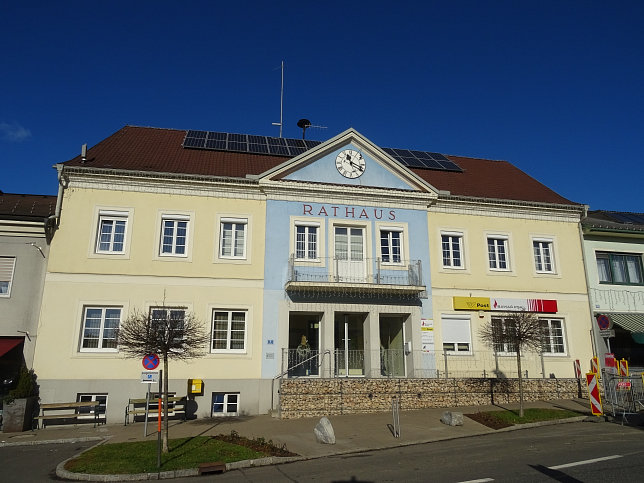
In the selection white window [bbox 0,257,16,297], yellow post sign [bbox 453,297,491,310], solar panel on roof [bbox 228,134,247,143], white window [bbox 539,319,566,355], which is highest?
solar panel on roof [bbox 228,134,247,143]

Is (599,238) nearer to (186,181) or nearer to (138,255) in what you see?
(186,181)

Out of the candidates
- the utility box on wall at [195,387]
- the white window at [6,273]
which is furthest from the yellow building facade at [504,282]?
the white window at [6,273]

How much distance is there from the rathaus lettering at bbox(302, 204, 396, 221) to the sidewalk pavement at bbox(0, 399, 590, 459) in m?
7.74

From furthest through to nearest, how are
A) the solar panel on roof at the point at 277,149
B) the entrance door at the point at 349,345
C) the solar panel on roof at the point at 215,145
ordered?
the solar panel on roof at the point at 277,149 → the solar panel on roof at the point at 215,145 → the entrance door at the point at 349,345

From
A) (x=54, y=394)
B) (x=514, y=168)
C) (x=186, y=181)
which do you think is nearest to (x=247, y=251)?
(x=186, y=181)

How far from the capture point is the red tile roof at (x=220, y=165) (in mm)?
19375

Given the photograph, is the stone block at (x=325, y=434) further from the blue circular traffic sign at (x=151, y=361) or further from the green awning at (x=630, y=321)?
the green awning at (x=630, y=321)

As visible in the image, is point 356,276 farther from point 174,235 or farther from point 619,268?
point 619,268

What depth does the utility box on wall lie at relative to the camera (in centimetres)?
1688

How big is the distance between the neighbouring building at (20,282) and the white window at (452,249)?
15.4 m

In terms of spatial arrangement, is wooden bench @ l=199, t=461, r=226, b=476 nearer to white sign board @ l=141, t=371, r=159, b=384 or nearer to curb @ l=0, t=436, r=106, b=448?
white sign board @ l=141, t=371, r=159, b=384

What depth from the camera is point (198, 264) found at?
18.4 metres

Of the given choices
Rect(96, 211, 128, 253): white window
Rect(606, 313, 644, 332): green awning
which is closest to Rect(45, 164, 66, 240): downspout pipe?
Rect(96, 211, 128, 253): white window

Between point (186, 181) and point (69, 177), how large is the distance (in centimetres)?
421
